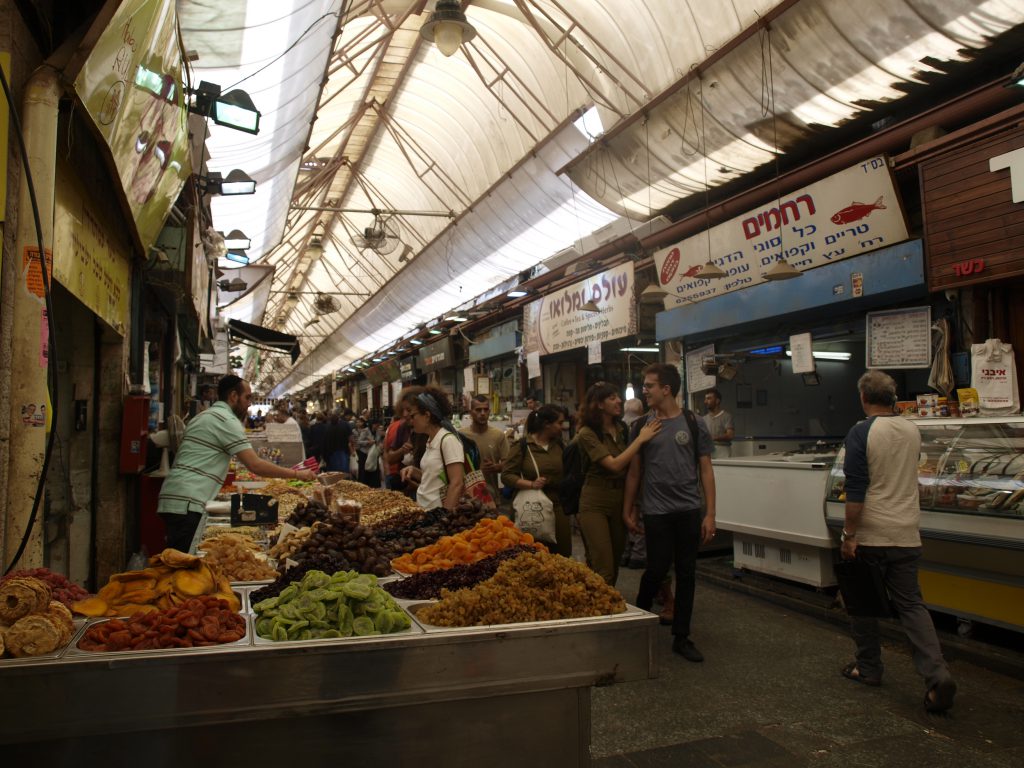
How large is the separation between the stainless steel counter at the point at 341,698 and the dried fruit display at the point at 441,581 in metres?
0.56

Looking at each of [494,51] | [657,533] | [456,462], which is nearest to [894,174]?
[657,533]

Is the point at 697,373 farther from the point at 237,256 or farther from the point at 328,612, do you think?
the point at 328,612

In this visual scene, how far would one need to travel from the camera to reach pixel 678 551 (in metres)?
5.00

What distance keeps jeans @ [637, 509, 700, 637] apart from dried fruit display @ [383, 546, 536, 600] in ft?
6.40

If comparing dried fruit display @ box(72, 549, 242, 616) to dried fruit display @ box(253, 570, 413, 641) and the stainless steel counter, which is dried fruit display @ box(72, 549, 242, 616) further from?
the stainless steel counter

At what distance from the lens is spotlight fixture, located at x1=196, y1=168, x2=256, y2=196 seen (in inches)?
298

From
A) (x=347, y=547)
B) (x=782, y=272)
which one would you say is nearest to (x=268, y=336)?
(x=782, y=272)

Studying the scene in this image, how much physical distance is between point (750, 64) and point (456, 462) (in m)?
4.51

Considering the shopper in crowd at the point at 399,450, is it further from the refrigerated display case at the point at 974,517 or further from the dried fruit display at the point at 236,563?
the refrigerated display case at the point at 974,517

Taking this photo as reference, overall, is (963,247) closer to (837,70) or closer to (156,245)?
(837,70)

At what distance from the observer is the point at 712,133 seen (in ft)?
24.9

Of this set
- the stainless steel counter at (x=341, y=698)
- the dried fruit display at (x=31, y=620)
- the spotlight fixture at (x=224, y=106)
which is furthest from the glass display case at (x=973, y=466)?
the spotlight fixture at (x=224, y=106)

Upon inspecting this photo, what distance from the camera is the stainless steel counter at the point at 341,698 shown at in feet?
6.81

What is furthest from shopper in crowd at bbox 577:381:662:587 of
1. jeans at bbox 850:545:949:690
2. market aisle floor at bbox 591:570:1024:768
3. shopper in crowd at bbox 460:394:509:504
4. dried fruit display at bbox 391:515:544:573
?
shopper in crowd at bbox 460:394:509:504
